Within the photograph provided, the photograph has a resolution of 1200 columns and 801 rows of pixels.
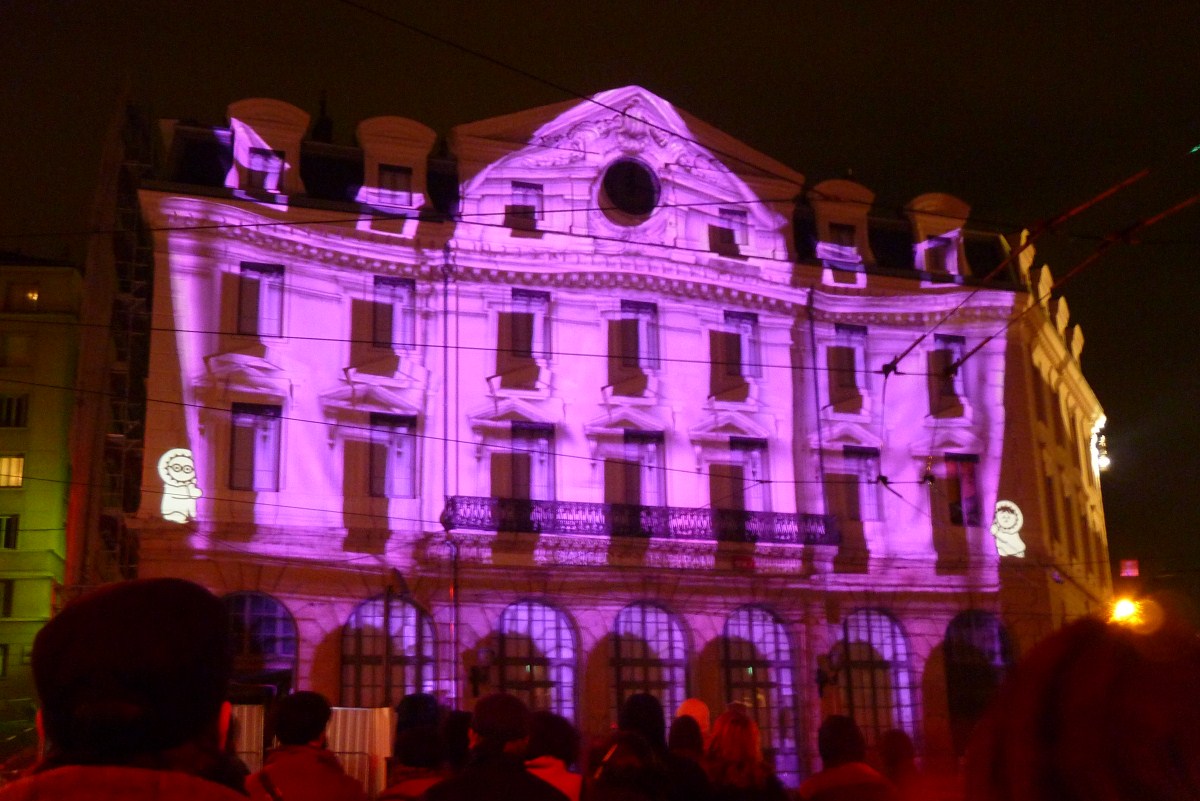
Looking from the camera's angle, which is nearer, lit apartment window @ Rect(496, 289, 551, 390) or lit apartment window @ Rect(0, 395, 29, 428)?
lit apartment window @ Rect(496, 289, 551, 390)

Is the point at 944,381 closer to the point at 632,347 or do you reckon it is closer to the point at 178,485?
the point at 632,347

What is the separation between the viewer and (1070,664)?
81.0 inches

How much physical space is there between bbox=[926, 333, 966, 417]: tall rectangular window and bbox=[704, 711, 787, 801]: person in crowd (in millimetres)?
27142

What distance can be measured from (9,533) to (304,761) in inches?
1634

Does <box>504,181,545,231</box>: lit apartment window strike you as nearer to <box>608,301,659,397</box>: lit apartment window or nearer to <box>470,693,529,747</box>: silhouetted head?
<box>608,301,659,397</box>: lit apartment window

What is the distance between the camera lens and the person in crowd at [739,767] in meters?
7.25

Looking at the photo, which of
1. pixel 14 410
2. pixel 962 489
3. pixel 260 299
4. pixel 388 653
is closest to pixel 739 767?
pixel 388 653

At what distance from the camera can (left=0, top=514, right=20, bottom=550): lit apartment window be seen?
4284 cm

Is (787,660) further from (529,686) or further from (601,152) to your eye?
(601,152)

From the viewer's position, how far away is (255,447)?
28.0 m

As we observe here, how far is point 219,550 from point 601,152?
520 inches

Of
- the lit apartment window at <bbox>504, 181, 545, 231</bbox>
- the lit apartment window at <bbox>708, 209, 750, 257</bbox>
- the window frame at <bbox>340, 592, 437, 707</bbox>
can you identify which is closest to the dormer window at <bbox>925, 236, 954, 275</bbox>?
the lit apartment window at <bbox>708, 209, 750, 257</bbox>

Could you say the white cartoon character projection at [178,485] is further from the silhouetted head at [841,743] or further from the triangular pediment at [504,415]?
the silhouetted head at [841,743]

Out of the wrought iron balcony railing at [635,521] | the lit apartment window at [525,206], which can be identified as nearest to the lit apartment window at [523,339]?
the lit apartment window at [525,206]
